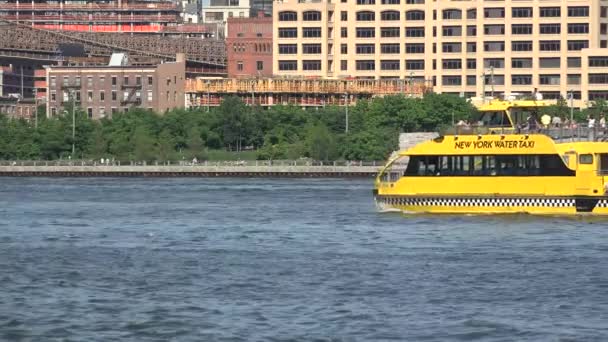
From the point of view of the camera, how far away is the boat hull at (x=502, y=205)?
7931 centimetres

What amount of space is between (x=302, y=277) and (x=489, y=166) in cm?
2504

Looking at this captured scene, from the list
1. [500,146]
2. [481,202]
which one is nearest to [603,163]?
[500,146]

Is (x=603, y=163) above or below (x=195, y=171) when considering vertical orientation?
above

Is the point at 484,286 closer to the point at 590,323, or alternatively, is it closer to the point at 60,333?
the point at 590,323

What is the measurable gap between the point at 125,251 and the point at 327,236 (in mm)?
10722

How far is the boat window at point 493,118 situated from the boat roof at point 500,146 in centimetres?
315

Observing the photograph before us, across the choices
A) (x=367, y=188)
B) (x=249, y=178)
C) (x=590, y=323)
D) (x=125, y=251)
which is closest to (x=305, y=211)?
(x=125, y=251)

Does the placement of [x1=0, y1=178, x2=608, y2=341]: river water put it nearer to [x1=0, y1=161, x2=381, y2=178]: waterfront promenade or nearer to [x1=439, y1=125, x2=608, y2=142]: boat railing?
[x1=439, y1=125, x2=608, y2=142]: boat railing

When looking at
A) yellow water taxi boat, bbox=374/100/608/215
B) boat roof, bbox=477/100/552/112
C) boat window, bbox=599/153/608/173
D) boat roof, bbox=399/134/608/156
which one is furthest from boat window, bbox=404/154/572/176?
boat roof, bbox=477/100/552/112

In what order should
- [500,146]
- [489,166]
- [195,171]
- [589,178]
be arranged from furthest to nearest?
[195,171] → [500,146] → [489,166] → [589,178]

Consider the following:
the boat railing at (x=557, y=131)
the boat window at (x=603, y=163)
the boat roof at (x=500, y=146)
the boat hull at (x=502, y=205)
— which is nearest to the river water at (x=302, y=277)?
the boat hull at (x=502, y=205)

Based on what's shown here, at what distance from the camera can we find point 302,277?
5806 cm

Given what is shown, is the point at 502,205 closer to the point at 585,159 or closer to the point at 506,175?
the point at 506,175

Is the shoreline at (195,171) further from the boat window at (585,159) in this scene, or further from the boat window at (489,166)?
the boat window at (585,159)
